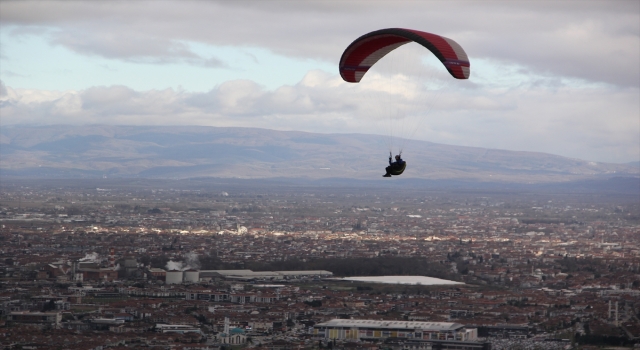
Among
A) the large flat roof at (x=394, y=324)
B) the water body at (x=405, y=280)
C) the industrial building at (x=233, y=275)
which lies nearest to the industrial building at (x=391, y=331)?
the large flat roof at (x=394, y=324)

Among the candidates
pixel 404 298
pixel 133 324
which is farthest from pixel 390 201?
pixel 133 324

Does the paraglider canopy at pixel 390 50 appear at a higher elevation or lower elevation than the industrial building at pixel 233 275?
higher

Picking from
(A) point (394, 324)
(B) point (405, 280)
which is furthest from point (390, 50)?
(B) point (405, 280)

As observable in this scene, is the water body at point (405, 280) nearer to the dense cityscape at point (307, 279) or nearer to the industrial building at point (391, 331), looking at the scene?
the dense cityscape at point (307, 279)

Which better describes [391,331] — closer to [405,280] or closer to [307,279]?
[405,280]

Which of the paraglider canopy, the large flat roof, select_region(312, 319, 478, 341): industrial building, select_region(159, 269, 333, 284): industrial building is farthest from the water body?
the paraglider canopy

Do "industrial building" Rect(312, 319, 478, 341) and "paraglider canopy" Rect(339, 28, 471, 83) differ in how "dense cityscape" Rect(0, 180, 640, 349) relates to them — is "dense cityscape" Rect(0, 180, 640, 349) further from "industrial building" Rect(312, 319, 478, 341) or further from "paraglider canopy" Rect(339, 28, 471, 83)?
"paraglider canopy" Rect(339, 28, 471, 83)
